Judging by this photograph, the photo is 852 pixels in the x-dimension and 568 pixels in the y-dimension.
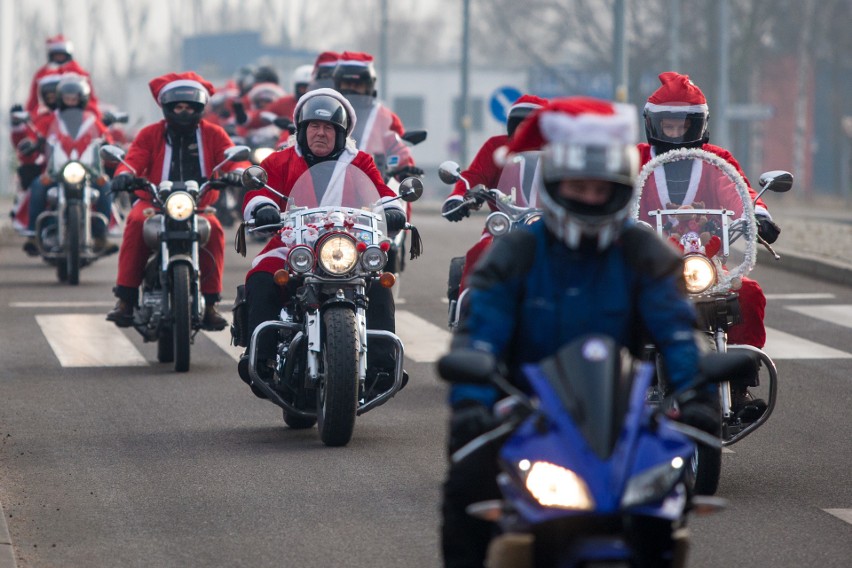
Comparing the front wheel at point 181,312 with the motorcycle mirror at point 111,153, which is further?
the motorcycle mirror at point 111,153

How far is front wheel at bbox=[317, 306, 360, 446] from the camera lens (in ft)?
29.0

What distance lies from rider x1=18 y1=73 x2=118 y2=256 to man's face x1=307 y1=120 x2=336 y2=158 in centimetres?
833

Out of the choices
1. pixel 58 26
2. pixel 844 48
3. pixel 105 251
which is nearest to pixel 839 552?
pixel 105 251

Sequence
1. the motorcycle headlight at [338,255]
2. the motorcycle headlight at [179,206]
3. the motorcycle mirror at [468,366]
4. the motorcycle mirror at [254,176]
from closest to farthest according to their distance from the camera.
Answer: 1. the motorcycle mirror at [468,366]
2. the motorcycle headlight at [338,255]
3. the motorcycle mirror at [254,176]
4. the motorcycle headlight at [179,206]

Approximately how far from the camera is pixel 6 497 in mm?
A: 8062

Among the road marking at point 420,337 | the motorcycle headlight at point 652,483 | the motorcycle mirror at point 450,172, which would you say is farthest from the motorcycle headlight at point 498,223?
the motorcycle headlight at point 652,483

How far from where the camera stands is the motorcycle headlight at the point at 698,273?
803cm

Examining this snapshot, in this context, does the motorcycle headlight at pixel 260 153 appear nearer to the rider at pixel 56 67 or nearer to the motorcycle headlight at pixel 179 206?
the rider at pixel 56 67

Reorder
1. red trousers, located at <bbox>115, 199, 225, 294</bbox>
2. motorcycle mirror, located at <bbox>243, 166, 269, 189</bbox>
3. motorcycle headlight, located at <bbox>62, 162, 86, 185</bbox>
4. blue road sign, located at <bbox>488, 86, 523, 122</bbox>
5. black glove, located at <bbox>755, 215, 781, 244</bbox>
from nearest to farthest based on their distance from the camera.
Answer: black glove, located at <bbox>755, 215, 781, 244</bbox>, motorcycle mirror, located at <bbox>243, 166, 269, 189</bbox>, red trousers, located at <bbox>115, 199, 225, 294</bbox>, motorcycle headlight, located at <bbox>62, 162, 86, 185</bbox>, blue road sign, located at <bbox>488, 86, 523, 122</bbox>

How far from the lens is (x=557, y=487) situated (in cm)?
447

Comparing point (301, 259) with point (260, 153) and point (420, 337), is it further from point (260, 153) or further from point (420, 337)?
point (260, 153)

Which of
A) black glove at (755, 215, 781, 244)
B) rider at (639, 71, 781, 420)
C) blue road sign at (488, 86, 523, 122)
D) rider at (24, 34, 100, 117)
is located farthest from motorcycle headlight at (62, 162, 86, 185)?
blue road sign at (488, 86, 523, 122)

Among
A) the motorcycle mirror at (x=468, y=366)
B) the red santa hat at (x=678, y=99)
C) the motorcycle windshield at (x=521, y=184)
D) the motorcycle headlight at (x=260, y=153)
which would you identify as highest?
the red santa hat at (x=678, y=99)

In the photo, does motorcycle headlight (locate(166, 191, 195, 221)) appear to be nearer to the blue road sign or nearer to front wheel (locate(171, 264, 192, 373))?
front wheel (locate(171, 264, 192, 373))
